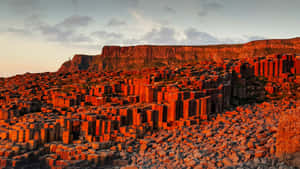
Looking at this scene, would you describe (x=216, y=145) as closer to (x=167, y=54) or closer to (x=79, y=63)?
(x=167, y=54)

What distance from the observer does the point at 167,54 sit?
78.2 metres

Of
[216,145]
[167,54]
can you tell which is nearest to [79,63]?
[167,54]

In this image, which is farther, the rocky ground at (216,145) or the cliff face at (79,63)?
the cliff face at (79,63)

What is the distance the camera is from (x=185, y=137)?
10.8 m

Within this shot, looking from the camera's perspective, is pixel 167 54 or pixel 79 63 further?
pixel 79 63

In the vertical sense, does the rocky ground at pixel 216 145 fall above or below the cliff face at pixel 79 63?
below

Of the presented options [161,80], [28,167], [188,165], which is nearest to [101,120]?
[28,167]

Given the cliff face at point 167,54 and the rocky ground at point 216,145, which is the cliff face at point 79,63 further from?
the rocky ground at point 216,145

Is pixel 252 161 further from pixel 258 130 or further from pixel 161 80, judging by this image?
pixel 161 80

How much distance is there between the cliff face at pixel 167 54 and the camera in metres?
60.9

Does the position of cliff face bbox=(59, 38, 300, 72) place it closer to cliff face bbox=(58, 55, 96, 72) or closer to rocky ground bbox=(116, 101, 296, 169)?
cliff face bbox=(58, 55, 96, 72)

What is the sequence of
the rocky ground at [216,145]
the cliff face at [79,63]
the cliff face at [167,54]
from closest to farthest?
the rocky ground at [216,145], the cliff face at [167,54], the cliff face at [79,63]

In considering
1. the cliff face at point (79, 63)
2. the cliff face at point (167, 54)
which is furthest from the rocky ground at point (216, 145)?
the cliff face at point (79, 63)

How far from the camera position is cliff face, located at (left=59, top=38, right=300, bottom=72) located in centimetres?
6094
